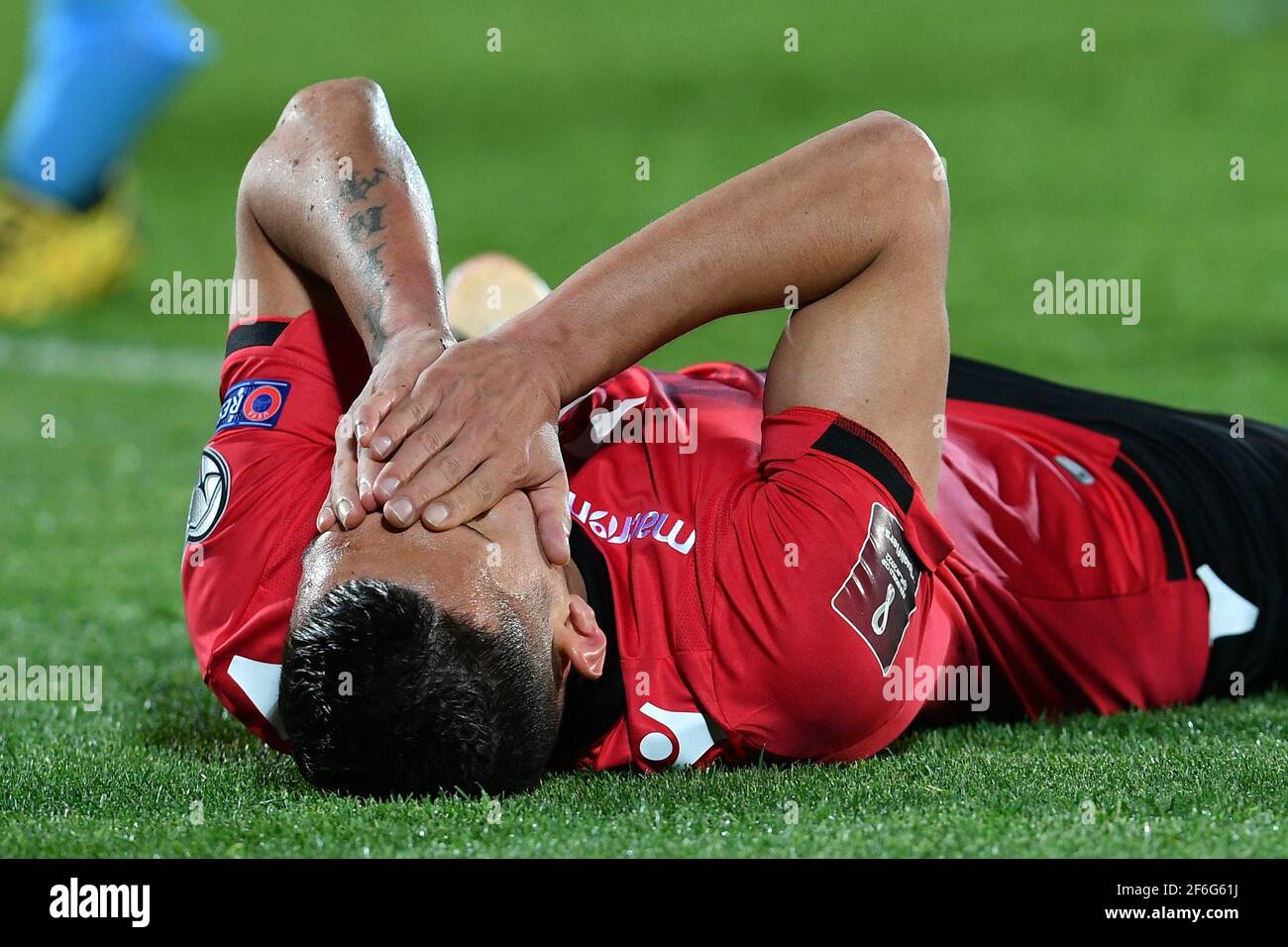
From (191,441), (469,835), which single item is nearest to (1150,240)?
(191,441)

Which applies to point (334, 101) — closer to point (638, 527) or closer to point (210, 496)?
point (210, 496)

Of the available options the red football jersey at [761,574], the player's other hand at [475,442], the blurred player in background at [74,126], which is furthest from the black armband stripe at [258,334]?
the blurred player in background at [74,126]

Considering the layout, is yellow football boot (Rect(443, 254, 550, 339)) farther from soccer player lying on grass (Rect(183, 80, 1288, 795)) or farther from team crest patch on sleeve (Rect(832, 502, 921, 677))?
team crest patch on sleeve (Rect(832, 502, 921, 677))

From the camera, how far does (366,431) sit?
1805mm

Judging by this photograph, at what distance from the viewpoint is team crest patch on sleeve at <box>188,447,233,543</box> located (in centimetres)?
209

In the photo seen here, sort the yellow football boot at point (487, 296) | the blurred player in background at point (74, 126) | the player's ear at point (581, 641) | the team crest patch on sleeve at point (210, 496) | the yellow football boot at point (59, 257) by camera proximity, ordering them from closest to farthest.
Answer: the player's ear at point (581, 641) < the team crest patch on sleeve at point (210, 496) < the yellow football boot at point (487, 296) < the blurred player in background at point (74, 126) < the yellow football boot at point (59, 257)

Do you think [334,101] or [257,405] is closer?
[257,405]

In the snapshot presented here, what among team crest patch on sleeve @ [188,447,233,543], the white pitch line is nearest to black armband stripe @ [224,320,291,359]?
team crest patch on sleeve @ [188,447,233,543]

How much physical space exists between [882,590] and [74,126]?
5.61 m

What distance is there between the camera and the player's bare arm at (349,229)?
2.01 meters

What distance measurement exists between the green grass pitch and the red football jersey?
68 millimetres

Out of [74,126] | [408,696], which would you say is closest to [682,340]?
[74,126]

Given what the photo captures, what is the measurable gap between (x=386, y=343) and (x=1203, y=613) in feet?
4.10

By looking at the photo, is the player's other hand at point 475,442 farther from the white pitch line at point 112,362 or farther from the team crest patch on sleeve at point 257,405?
the white pitch line at point 112,362
